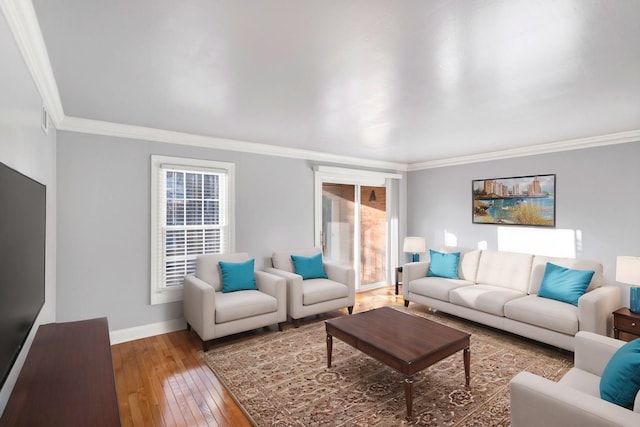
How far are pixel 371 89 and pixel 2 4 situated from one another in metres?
2.13

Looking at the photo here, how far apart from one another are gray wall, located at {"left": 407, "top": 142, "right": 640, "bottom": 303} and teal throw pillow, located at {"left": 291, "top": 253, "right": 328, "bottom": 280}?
2668mm

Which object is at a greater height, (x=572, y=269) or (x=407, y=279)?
(x=572, y=269)

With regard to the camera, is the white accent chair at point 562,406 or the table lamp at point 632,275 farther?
the table lamp at point 632,275

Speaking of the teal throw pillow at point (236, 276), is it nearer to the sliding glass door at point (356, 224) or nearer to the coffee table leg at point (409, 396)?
the sliding glass door at point (356, 224)

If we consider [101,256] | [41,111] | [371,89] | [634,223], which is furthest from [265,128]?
[634,223]

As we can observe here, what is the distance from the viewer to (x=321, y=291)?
428 centimetres

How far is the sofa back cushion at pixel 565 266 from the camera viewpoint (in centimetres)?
357

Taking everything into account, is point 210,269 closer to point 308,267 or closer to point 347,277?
point 308,267

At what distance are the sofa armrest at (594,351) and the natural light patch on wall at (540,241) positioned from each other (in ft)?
9.02

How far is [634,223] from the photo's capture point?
12.9 feet

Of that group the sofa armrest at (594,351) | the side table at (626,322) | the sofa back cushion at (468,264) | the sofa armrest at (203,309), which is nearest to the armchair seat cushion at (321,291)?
the sofa armrest at (203,309)

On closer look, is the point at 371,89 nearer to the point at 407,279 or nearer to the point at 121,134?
the point at 121,134

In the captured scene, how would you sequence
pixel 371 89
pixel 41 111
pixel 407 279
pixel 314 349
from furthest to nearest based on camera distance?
pixel 407 279, pixel 314 349, pixel 371 89, pixel 41 111

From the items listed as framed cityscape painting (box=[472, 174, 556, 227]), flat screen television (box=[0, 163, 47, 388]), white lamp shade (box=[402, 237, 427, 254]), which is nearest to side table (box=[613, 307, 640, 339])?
framed cityscape painting (box=[472, 174, 556, 227])
